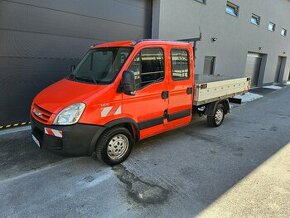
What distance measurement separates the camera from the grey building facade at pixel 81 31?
18.3ft

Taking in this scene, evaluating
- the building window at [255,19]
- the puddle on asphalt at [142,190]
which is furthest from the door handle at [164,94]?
the building window at [255,19]

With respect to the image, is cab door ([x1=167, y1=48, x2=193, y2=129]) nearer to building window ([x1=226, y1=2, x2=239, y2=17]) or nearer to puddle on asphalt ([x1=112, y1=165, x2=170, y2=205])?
puddle on asphalt ([x1=112, y1=165, x2=170, y2=205])

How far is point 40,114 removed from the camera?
382 centimetres

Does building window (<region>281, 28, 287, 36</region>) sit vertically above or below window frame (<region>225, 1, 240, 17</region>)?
below

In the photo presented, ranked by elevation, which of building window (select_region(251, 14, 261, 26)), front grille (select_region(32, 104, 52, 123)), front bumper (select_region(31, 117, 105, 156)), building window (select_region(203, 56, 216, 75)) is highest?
building window (select_region(251, 14, 261, 26))

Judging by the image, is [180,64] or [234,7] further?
[234,7]

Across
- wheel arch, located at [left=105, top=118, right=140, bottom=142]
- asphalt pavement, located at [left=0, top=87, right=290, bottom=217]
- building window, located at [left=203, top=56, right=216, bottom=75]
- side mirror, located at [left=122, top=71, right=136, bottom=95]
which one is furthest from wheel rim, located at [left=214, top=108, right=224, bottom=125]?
building window, located at [left=203, top=56, right=216, bottom=75]

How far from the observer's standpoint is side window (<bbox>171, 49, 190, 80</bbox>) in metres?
4.76

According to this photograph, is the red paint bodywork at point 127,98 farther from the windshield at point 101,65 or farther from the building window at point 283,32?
the building window at point 283,32

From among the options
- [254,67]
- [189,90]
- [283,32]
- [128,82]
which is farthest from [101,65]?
[283,32]

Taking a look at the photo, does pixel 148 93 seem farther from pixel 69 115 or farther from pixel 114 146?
pixel 69 115

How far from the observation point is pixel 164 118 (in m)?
4.82

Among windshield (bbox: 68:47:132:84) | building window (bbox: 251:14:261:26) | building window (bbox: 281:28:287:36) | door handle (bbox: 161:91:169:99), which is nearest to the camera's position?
windshield (bbox: 68:47:132:84)

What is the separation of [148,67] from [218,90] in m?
2.58
